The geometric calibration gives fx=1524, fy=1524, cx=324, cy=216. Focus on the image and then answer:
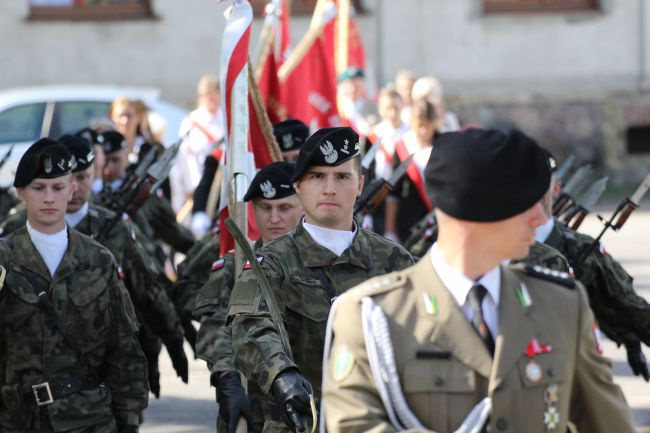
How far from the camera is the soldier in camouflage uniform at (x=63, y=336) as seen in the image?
6.09 meters

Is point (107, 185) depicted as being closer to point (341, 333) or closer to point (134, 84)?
point (341, 333)

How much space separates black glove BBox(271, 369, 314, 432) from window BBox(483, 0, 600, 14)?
1913cm

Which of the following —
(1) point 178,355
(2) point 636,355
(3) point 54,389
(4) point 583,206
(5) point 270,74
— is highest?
(5) point 270,74

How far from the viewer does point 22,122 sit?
16.8m

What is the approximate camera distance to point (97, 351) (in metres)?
6.20

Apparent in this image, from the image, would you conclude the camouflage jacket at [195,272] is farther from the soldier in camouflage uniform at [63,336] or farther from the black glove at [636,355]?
the black glove at [636,355]

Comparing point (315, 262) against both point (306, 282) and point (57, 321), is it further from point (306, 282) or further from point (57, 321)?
point (57, 321)

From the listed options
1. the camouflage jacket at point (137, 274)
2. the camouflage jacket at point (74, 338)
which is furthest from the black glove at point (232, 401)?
the camouflage jacket at point (137, 274)

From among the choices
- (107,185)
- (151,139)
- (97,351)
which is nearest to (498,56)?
(151,139)

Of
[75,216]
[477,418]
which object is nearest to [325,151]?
[477,418]

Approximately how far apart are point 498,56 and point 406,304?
66.2 feet

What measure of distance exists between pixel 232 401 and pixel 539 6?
60.7ft

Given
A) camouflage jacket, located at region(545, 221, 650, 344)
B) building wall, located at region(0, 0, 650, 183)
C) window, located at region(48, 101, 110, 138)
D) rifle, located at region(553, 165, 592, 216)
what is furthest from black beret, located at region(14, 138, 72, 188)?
building wall, located at region(0, 0, 650, 183)

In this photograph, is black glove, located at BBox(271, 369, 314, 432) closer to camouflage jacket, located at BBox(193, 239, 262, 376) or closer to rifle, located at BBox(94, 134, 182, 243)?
Result: camouflage jacket, located at BBox(193, 239, 262, 376)
